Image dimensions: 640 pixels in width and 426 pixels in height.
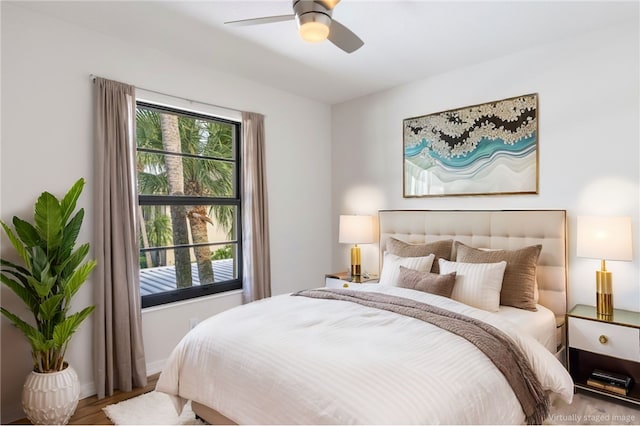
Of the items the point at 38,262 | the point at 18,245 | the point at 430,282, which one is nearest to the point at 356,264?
the point at 430,282

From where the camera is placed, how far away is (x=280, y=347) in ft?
6.03

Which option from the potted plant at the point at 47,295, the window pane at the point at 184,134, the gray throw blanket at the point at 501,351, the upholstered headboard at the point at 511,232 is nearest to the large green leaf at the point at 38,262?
the potted plant at the point at 47,295

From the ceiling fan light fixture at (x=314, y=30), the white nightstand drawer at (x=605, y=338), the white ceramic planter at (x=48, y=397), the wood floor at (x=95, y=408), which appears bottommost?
the wood floor at (x=95, y=408)

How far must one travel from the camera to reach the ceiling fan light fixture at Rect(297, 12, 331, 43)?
1895 millimetres

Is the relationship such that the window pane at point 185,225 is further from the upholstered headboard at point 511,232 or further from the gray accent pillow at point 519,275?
the gray accent pillow at point 519,275

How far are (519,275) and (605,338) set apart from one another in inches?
24.7

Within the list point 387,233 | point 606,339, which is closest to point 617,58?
point 606,339

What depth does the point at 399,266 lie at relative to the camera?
126 inches

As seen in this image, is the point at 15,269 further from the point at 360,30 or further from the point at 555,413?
the point at 555,413

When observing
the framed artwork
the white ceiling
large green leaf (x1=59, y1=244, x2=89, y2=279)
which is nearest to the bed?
the framed artwork

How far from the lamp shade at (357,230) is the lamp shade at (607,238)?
Result: 6.30 feet

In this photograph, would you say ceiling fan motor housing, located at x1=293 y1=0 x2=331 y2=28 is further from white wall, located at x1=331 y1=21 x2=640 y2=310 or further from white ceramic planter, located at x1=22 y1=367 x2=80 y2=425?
white ceramic planter, located at x1=22 y1=367 x2=80 y2=425

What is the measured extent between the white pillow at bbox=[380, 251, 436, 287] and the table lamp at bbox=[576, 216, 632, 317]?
107 cm

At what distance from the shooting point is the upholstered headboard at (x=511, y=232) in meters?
2.95
